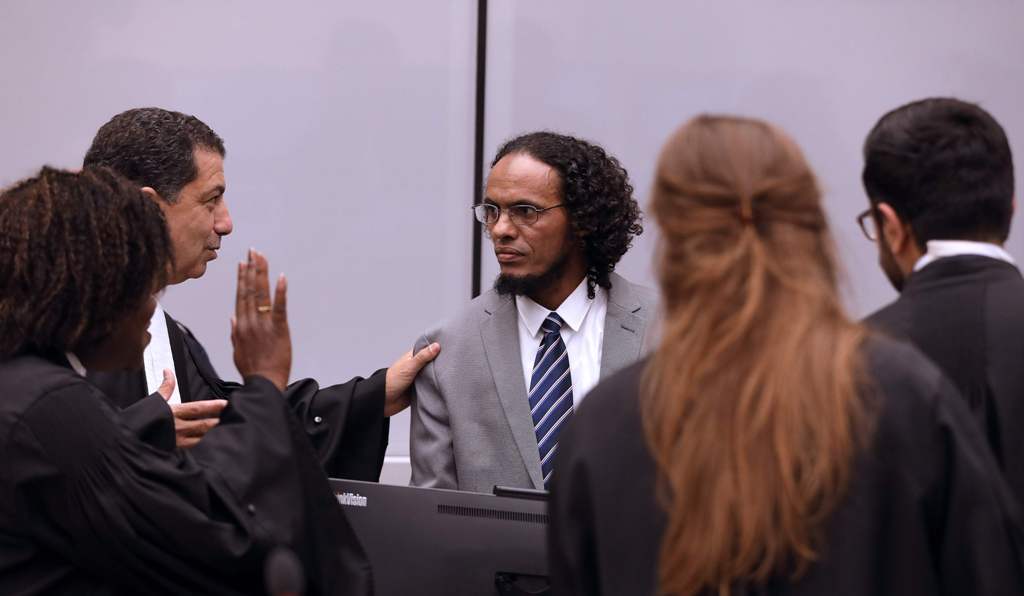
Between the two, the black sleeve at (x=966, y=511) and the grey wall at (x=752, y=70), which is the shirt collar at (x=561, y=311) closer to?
the grey wall at (x=752, y=70)

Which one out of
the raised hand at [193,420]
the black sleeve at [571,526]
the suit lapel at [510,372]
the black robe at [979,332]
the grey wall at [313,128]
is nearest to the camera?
the black sleeve at [571,526]

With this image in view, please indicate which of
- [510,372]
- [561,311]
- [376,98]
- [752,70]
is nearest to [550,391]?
[510,372]

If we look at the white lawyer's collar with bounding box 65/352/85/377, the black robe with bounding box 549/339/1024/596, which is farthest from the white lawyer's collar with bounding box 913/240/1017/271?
the white lawyer's collar with bounding box 65/352/85/377

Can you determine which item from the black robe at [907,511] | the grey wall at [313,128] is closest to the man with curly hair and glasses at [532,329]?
the grey wall at [313,128]

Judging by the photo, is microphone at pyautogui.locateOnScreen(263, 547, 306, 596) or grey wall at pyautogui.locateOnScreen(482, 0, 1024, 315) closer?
microphone at pyautogui.locateOnScreen(263, 547, 306, 596)

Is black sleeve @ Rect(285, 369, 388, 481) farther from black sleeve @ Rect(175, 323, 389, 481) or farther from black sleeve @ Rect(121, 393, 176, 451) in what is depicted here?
black sleeve @ Rect(121, 393, 176, 451)

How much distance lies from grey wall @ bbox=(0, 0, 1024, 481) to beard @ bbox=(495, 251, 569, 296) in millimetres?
1163

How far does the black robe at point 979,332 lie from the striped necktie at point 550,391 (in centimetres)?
101

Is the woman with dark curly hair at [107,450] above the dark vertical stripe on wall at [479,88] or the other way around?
the other way around

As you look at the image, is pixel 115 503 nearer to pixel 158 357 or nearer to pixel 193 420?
pixel 193 420

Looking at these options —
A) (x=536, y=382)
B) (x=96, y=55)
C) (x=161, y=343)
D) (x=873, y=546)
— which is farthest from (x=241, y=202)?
(x=873, y=546)

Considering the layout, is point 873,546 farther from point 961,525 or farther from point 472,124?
point 472,124

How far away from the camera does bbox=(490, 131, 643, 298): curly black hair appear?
3.36m

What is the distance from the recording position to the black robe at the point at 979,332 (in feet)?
7.04
